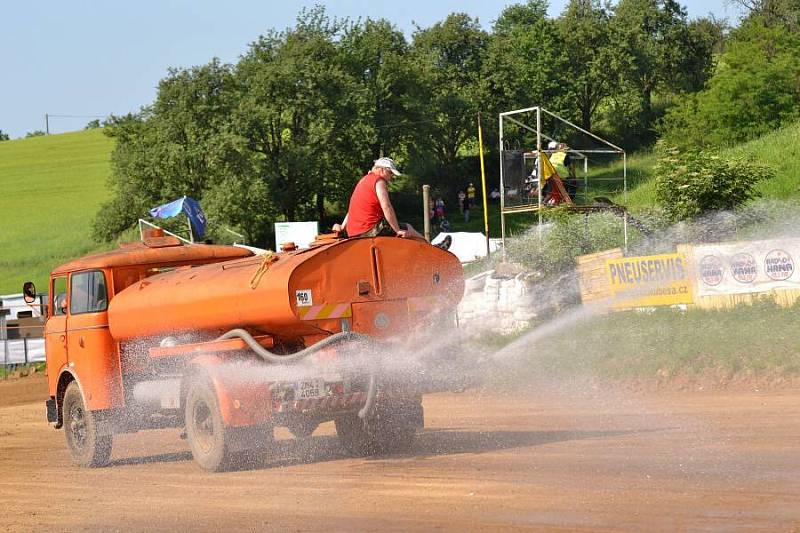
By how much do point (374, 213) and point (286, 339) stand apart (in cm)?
152

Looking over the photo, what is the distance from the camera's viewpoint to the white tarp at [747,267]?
19.8m

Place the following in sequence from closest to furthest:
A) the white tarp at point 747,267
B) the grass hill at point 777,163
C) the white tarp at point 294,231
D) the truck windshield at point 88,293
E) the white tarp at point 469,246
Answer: the truck windshield at point 88,293 → the white tarp at point 747,267 → the grass hill at point 777,163 → the white tarp at point 469,246 → the white tarp at point 294,231

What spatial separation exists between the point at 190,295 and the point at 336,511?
12.5 feet

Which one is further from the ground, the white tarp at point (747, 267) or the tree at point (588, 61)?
the tree at point (588, 61)

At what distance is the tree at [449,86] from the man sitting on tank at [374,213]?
5544 cm

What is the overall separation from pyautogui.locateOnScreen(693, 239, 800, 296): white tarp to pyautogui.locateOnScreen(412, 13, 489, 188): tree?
4672cm

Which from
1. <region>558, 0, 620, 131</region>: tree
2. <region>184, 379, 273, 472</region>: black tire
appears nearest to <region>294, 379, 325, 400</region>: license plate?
<region>184, 379, 273, 472</region>: black tire

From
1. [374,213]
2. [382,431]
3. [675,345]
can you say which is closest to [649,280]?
[675,345]

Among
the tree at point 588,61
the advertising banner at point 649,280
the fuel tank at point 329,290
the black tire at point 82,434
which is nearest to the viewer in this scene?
the fuel tank at point 329,290

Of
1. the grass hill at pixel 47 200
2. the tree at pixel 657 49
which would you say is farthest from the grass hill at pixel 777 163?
the tree at pixel 657 49

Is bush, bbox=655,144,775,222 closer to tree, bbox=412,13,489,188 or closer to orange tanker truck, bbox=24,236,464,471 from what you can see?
orange tanker truck, bbox=24,236,464,471

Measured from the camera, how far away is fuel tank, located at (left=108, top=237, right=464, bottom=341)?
10656 millimetres

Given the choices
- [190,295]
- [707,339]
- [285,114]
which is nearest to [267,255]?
[190,295]

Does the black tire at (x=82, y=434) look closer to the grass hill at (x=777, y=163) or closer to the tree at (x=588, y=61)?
the grass hill at (x=777, y=163)
